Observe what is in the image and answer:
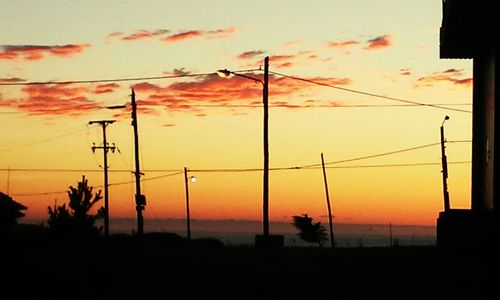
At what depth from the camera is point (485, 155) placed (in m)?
23.0

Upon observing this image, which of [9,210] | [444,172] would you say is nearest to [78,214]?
[9,210]

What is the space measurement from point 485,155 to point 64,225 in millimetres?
26793

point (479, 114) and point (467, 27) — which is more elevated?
point (467, 27)

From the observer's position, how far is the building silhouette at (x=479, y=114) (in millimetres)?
18688

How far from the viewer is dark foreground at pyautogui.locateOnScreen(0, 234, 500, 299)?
62.4ft

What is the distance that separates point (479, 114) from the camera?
23.3m

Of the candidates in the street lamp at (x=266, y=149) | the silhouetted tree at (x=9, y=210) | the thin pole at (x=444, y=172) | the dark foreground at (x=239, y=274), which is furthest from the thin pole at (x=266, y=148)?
the thin pole at (x=444, y=172)

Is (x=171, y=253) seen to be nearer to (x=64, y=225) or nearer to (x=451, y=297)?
(x=451, y=297)

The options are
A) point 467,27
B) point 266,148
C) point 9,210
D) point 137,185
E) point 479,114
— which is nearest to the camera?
point 467,27

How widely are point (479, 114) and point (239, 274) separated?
21.1 feet

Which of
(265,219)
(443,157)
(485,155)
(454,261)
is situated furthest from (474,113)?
(443,157)

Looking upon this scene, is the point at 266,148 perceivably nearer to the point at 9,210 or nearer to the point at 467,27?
the point at 9,210

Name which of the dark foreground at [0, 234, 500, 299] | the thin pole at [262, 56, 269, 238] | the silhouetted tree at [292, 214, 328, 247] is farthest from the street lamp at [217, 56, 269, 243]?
the silhouetted tree at [292, 214, 328, 247]

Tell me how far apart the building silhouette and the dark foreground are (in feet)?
1.57
